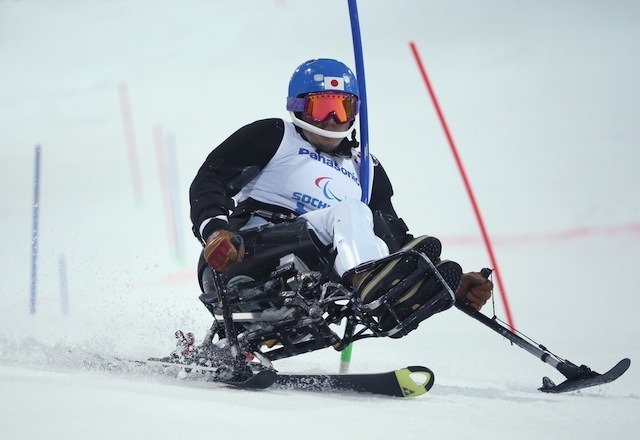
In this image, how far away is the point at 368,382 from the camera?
3594mm

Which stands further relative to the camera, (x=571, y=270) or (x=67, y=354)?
(x=571, y=270)

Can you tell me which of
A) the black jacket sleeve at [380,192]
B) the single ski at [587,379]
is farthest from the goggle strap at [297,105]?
the single ski at [587,379]

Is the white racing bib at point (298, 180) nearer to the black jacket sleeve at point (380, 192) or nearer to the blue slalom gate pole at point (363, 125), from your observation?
the blue slalom gate pole at point (363, 125)

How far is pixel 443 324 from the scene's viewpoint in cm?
839

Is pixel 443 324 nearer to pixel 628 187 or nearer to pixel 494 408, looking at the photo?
pixel 628 187

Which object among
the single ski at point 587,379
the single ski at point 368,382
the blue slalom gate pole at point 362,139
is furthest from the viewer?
the blue slalom gate pole at point 362,139

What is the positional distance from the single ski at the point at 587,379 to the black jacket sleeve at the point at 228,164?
5.80 ft

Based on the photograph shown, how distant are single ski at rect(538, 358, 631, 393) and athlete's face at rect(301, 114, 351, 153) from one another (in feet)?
5.21

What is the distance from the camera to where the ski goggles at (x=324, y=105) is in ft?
14.3

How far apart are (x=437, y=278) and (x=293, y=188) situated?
3.52 feet

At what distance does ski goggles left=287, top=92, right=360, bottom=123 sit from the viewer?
4.36 m

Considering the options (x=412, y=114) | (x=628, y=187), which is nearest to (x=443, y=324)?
(x=628, y=187)

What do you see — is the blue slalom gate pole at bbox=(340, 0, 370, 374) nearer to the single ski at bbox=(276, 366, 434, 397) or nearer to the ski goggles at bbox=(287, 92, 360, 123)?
the ski goggles at bbox=(287, 92, 360, 123)

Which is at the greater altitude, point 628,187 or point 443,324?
point 628,187
